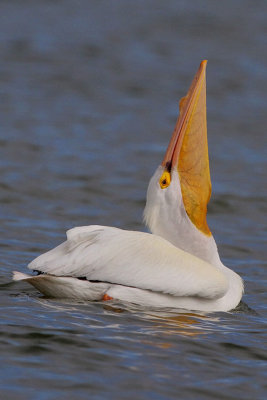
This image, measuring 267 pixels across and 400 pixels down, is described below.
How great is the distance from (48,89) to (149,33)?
385 cm

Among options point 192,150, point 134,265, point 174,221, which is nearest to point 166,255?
point 134,265

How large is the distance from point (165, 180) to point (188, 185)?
183mm

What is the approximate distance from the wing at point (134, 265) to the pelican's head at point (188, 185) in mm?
405

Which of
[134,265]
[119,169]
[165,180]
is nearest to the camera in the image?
[134,265]

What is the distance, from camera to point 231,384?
16.5 feet

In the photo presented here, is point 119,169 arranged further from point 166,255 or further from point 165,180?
point 166,255

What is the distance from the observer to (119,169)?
11445mm

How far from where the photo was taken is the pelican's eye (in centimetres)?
666

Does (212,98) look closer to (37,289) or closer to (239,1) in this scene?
(239,1)

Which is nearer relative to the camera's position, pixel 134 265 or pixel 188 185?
pixel 134 265

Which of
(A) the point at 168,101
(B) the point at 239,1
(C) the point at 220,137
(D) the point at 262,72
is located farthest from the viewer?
(B) the point at 239,1

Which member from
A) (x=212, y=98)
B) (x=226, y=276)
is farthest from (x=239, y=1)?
(x=226, y=276)

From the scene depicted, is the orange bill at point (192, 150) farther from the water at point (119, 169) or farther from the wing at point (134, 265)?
the water at point (119, 169)

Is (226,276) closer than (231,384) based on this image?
No
